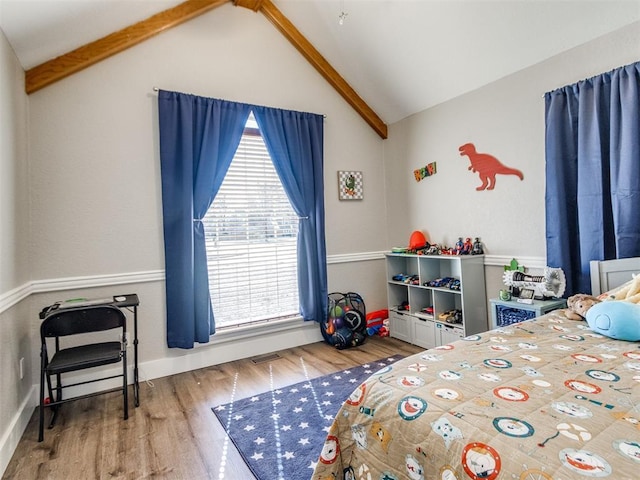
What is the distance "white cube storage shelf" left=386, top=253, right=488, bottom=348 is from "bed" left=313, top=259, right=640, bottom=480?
142cm

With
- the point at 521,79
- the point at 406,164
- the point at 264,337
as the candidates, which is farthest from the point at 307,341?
the point at 521,79

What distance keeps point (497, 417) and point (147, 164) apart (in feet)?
9.55

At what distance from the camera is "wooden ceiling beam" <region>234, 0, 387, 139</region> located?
329 cm

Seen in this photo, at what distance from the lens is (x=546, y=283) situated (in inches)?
95.9

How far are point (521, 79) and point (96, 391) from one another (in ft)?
13.5

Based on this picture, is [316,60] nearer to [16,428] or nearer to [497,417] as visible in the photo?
[497,417]

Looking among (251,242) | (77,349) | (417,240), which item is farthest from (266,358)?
(417,240)

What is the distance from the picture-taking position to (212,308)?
3.08 m

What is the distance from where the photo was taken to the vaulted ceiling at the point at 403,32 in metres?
2.18

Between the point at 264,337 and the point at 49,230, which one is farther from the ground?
the point at 49,230

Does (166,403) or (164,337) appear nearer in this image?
(166,403)

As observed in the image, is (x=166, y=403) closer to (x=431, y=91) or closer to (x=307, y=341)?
(x=307, y=341)

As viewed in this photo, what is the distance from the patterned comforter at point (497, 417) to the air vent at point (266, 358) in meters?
2.03

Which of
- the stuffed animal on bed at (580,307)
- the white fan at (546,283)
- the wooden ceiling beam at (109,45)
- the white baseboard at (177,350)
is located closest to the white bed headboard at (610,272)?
the white fan at (546,283)
